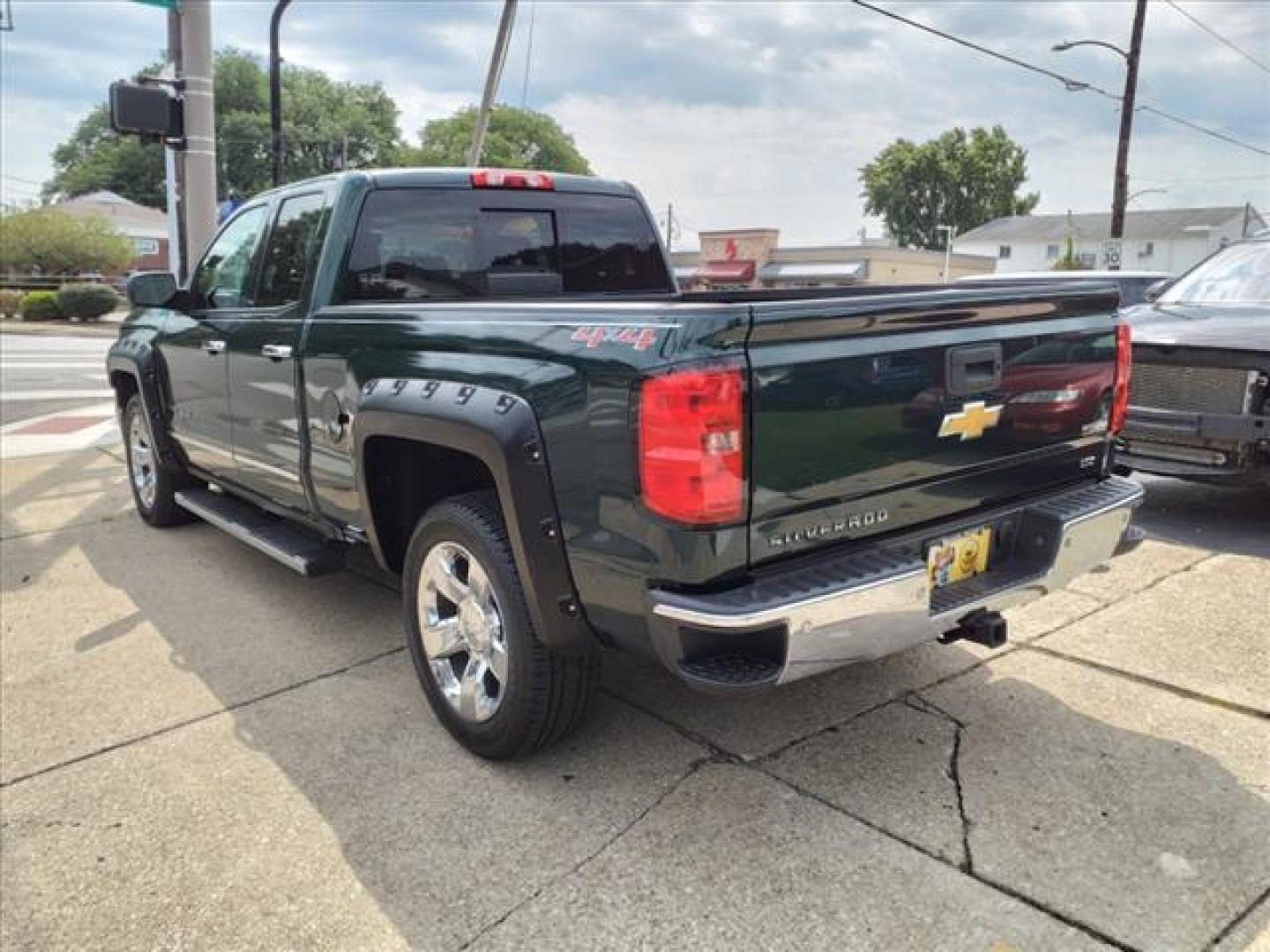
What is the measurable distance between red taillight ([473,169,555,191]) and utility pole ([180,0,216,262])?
4.98 m

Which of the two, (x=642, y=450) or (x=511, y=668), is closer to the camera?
(x=642, y=450)

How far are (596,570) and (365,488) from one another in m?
1.27

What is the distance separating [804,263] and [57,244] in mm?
36067

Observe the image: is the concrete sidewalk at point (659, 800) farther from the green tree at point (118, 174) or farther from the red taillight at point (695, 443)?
the green tree at point (118, 174)

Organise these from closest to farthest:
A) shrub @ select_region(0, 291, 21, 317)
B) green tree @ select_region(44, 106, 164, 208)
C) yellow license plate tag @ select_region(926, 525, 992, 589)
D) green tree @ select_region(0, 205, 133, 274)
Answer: yellow license plate tag @ select_region(926, 525, 992, 589) → shrub @ select_region(0, 291, 21, 317) → green tree @ select_region(0, 205, 133, 274) → green tree @ select_region(44, 106, 164, 208)

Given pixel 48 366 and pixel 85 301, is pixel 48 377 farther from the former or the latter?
pixel 85 301

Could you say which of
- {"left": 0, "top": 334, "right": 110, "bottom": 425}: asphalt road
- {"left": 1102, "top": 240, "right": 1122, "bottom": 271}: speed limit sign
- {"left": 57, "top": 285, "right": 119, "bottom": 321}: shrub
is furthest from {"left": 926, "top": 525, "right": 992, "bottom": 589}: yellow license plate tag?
{"left": 57, "top": 285, "right": 119, "bottom": 321}: shrub

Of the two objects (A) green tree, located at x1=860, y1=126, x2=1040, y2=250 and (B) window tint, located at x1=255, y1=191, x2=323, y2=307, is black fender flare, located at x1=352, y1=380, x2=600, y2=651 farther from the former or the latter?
(A) green tree, located at x1=860, y1=126, x2=1040, y2=250

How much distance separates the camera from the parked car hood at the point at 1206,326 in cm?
551

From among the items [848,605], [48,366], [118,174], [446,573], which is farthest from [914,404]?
[118,174]

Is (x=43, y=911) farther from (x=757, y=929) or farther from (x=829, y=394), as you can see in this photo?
(x=829, y=394)

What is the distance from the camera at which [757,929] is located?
7.73 ft

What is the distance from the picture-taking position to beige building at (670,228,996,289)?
2037 inches

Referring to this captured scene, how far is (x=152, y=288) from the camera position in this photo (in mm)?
5168
